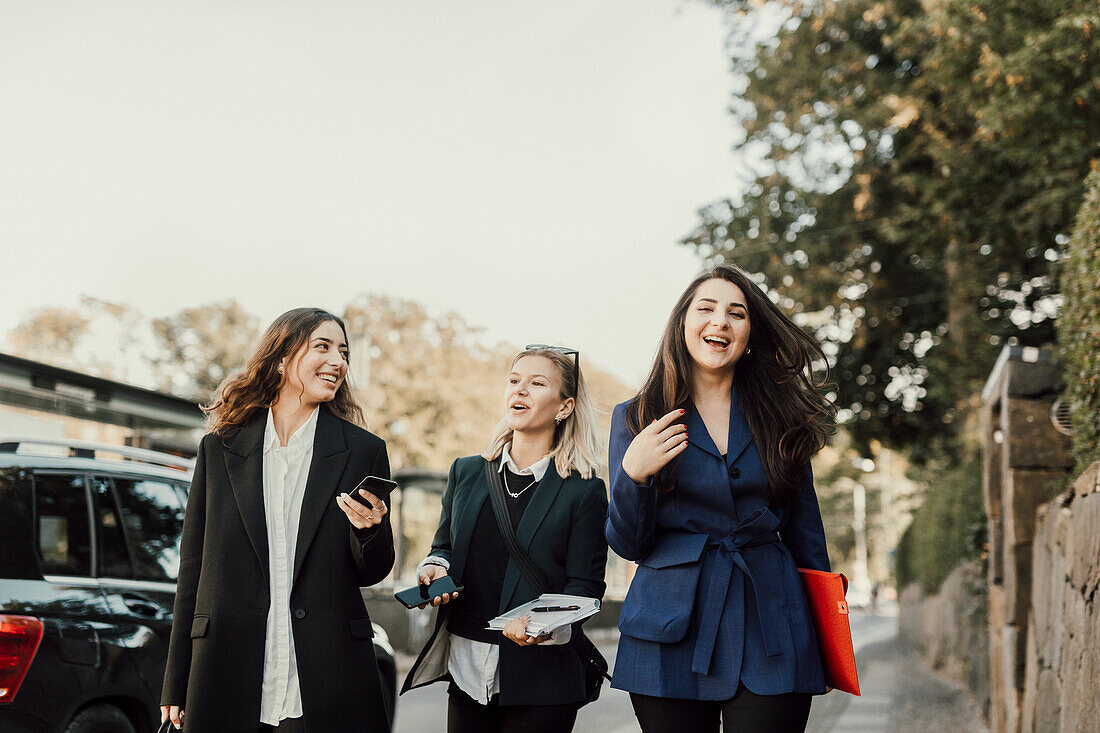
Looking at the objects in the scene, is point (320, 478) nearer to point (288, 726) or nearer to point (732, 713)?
point (288, 726)

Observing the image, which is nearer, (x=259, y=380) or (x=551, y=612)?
(x=551, y=612)

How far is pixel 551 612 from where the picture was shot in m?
3.47

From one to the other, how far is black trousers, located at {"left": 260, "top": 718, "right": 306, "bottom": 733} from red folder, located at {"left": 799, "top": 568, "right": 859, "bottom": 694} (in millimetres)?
1522

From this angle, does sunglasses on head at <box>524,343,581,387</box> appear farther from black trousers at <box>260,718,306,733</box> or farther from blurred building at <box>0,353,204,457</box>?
blurred building at <box>0,353,204,457</box>

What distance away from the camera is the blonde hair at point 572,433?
4.02 metres

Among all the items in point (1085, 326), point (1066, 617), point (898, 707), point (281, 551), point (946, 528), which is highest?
point (1085, 326)

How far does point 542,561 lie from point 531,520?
15cm

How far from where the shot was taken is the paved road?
1011 centimetres

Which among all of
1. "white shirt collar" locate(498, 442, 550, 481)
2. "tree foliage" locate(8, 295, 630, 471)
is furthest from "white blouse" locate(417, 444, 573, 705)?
"tree foliage" locate(8, 295, 630, 471)

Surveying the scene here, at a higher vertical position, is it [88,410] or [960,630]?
[88,410]

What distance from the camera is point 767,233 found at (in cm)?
1819

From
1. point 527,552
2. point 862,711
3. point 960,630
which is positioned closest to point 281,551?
point 527,552

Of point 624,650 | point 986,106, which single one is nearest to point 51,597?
point 624,650

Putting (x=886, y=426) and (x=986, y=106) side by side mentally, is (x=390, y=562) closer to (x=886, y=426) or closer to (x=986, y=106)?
(x=986, y=106)
